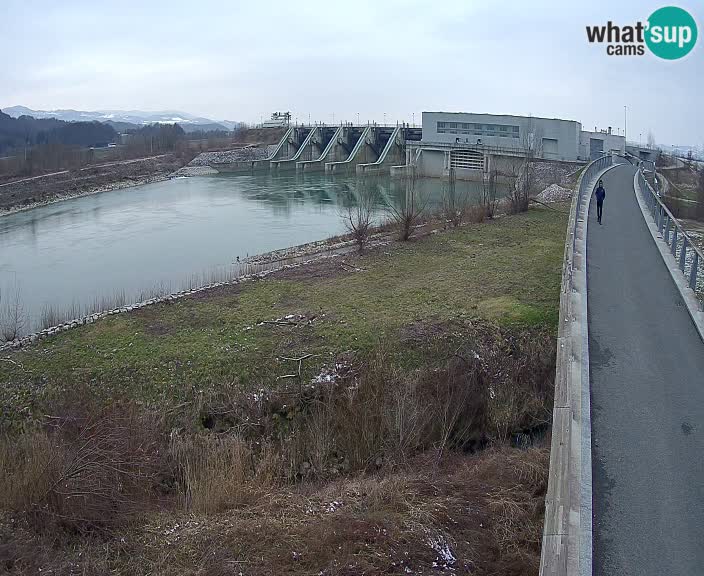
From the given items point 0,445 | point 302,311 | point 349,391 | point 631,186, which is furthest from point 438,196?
point 0,445

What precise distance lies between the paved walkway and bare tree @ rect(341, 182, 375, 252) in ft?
33.9

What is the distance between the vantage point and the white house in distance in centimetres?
4941

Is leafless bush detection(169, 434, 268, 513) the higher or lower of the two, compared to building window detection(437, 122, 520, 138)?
lower

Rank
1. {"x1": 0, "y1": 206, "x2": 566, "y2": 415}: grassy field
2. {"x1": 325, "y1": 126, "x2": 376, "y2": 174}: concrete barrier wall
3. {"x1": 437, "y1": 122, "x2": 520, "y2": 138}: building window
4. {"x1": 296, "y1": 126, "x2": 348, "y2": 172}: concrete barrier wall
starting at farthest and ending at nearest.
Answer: {"x1": 296, "y1": 126, "x2": 348, "y2": 172}: concrete barrier wall, {"x1": 325, "y1": 126, "x2": 376, "y2": 174}: concrete barrier wall, {"x1": 437, "y1": 122, "x2": 520, "y2": 138}: building window, {"x1": 0, "y1": 206, "x2": 566, "y2": 415}: grassy field

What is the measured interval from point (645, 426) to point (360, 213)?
665 inches

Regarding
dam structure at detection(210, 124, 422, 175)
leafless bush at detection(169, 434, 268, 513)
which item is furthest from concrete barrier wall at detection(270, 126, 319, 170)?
leafless bush at detection(169, 434, 268, 513)

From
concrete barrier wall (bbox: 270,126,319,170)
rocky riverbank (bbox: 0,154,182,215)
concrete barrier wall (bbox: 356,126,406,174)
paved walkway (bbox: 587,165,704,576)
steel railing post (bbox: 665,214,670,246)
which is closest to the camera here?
paved walkway (bbox: 587,165,704,576)

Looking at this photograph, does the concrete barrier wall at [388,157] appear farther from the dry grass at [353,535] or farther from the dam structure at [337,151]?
the dry grass at [353,535]

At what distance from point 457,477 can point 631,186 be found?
1969cm

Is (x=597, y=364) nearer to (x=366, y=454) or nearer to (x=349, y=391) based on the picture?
(x=366, y=454)

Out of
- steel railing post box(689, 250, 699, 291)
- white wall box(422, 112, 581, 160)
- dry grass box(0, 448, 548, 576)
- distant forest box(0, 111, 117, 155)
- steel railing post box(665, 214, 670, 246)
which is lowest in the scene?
dry grass box(0, 448, 548, 576)

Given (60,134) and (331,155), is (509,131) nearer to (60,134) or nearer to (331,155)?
(331,155)

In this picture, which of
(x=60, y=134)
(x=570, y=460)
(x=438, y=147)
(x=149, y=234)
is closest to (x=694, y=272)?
(x=570, y=460)

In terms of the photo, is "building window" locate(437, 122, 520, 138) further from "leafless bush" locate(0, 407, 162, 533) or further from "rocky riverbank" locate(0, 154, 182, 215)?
"leafless bush" locate(0, 407, 162, 533)
